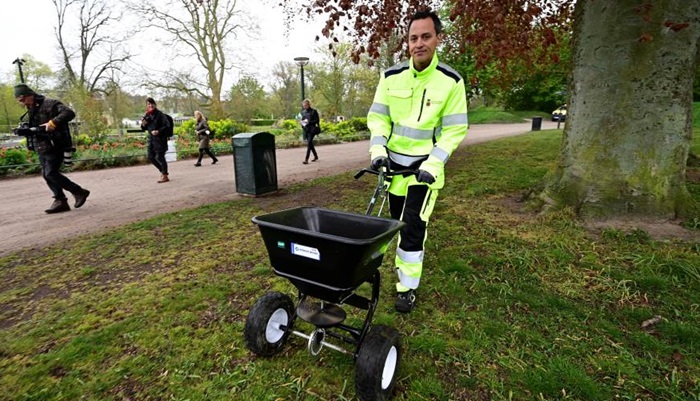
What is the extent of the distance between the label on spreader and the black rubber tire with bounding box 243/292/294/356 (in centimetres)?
55

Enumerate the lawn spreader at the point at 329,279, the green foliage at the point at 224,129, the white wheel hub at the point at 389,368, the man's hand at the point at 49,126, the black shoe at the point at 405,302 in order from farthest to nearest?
the green foliage at the point at 224,129, the man's hand at the point at 49,126, the black shoe at the point at 405,302, the white wheel hub at the point at 389,368, the lawn spreader at the point at 329,279

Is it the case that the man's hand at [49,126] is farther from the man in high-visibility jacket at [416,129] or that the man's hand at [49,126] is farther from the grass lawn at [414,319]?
the man in high-visibility jacket at [416,129]

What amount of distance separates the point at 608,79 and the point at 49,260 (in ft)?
20.4

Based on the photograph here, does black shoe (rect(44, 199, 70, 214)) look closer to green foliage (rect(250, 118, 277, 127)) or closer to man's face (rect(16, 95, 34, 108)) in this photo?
man's face (rect(16, 95, 34, 108))

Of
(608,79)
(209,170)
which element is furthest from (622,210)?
(209,170)

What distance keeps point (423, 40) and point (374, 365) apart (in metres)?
1.97

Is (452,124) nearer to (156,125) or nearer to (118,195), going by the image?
(118,195)

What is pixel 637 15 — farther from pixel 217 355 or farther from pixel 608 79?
pixel 217 355

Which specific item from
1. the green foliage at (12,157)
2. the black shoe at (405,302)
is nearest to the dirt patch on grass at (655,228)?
the black shoe at (405,302)

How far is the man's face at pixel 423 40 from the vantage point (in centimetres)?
243

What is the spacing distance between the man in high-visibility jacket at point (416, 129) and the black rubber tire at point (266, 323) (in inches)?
36.2

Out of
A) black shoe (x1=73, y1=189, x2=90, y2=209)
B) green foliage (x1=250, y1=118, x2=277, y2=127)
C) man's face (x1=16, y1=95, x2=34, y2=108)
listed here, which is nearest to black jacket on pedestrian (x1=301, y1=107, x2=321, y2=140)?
black shoe (x1=73, y1=189, x2=90, y2=209)

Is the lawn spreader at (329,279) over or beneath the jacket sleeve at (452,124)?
beneath

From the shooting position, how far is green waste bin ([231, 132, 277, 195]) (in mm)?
6289
